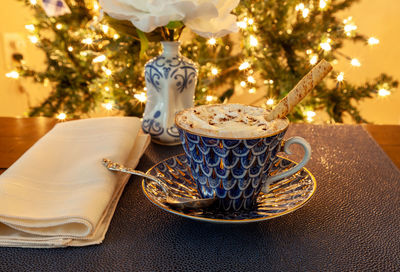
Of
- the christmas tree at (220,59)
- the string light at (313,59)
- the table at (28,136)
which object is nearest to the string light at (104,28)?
the christmas tree at (220,59)

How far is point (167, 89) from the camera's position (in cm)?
77

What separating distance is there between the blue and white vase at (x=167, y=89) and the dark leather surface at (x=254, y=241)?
199mm

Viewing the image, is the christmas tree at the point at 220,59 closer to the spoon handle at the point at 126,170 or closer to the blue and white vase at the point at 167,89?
the blue and white vase at the point at 167,89

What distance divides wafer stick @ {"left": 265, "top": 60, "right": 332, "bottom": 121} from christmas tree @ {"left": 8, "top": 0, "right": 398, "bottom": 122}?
77cm

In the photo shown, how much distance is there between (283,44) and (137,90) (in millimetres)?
627

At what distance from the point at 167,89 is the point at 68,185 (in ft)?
1.05

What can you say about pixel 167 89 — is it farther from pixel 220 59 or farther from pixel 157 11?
pixel 220 59

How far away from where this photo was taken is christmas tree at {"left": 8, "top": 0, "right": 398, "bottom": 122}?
4.47 ft

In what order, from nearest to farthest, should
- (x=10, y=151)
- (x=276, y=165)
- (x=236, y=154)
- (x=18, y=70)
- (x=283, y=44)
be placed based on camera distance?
1. (x=236, y=154)
2. (x=276, y=165)
3. (x=10, y=151)
4. (x=283, y=44)
5. (x=18, y=70)

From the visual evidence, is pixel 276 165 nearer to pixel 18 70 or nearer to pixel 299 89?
pixel 299 89

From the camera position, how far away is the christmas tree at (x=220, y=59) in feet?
4.47

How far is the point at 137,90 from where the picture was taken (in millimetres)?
1514

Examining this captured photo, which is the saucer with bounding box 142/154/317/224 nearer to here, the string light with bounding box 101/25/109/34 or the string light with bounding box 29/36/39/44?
the string light with bounding box 101/25/109/34

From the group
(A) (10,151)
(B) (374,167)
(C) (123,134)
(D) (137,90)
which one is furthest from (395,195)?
(D) (137,90)
